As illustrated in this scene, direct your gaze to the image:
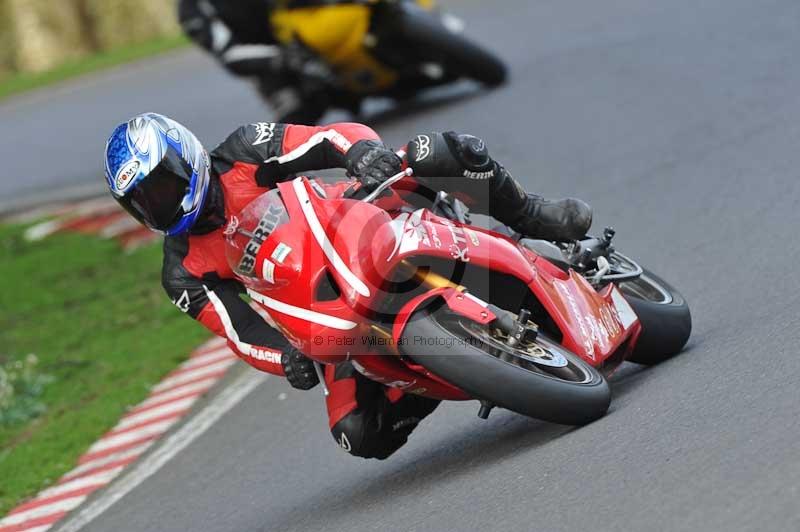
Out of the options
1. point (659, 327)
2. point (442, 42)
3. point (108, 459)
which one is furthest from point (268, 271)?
point (442, 42)

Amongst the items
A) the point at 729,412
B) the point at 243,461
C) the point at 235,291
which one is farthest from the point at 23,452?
the point at 729,412

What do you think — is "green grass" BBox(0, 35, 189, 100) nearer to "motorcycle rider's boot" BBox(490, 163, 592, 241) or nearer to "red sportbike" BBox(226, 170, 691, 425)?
"motorcycle rider's boot" BBox(490, 163, 592, 241)

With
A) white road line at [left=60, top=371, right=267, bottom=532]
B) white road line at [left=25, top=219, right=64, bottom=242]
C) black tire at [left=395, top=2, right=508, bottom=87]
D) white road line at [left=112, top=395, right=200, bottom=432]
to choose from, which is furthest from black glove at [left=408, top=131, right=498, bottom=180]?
white road line at [left=25, top=219, right=64, bottom=242]

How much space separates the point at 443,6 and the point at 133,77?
4726 millimetres

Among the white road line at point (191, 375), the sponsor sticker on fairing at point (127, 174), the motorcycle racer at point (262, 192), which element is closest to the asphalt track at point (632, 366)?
the motorcycle racer at point (262, 192)

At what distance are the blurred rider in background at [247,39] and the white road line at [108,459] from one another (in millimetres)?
5912

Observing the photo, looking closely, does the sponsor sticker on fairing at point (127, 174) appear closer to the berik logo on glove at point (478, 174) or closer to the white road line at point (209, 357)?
the berik logo on glove at point (478, 174)

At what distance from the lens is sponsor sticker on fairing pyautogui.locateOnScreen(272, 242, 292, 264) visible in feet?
16.1

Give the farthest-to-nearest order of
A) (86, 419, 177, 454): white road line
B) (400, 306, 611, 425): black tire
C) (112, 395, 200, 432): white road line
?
1. (112, 395, 200, 432): white road line
2. (86, 419, 177, 454): white road line
3. (400, 306, 611, 425): black tire

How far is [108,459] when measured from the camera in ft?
23.8

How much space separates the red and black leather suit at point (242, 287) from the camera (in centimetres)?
551

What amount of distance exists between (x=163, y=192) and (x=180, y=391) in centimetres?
292

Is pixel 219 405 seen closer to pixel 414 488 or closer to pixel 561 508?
pixel 414 488

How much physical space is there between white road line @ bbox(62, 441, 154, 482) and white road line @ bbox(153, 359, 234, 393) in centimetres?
84
